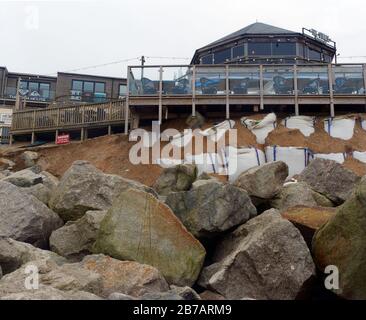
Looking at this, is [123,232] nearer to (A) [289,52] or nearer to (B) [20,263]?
(B) [20,263]

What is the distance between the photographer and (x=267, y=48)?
25984mm

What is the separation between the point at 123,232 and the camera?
7.00 m

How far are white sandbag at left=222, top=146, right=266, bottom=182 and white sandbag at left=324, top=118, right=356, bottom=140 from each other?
12.3 feet

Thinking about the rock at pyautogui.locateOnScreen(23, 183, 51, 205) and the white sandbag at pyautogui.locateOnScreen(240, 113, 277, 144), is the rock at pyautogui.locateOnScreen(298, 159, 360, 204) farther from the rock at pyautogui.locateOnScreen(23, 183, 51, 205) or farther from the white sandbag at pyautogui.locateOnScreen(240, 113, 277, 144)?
the white sandbag at pyautogui.locateOnScreen(240, 113, 277, 144)

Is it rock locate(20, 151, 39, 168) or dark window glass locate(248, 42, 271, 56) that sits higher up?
dark window glass locate(248, 42, 271, 56)

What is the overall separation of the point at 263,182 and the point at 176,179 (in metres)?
4.33

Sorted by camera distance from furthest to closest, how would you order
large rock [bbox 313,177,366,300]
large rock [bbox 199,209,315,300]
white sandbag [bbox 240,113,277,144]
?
white sandbag [bbox 240,113,277,144] < large rock [bbox 199,209,315,300] < large rock [bbox 313,177,366,300]

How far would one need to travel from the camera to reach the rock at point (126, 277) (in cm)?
572

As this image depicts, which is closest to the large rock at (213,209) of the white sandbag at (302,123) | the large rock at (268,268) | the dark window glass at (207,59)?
the large rock at (268,268)

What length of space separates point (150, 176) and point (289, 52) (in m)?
13.5

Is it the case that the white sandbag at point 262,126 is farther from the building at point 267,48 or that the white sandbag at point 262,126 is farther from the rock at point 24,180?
the rock at point 24,180

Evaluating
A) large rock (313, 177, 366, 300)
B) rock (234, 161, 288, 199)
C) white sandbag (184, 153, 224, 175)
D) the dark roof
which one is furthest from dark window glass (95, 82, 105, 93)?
large rock (313, 177, 366, 300)

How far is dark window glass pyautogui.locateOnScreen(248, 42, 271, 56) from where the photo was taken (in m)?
25.9

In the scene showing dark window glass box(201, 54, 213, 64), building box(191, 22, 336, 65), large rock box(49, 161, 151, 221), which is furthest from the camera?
dark window glass box(201, 54, 213, 64)
